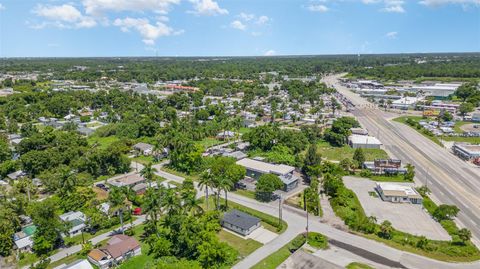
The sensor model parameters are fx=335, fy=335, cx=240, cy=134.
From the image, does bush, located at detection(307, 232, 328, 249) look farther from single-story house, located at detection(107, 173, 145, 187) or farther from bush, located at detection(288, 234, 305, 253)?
single-story house, located at detection(107, 173, 145, 187)

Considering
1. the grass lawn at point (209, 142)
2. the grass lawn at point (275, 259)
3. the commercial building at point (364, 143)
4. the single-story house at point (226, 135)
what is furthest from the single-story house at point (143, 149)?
the commercial building at point (364, 143)

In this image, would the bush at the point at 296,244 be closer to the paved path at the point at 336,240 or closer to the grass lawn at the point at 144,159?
the paved path at the point at 336,240

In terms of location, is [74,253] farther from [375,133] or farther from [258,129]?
[375,133]

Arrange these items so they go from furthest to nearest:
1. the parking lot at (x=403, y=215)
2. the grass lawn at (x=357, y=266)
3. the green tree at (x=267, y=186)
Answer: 1. the green tree at (x=267, y=186)
2. the parking lot at (x=403, y=215)
3. the grass lawn at (x=357, y=266)

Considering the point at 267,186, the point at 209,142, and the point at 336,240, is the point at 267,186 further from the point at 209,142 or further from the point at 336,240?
the point at 209,142

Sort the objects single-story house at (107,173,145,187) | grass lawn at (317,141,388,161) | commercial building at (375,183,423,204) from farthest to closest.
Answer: grass lawn at (317,141,388,161) → single-story house at (107,173,145,187) → commercial building at (375,183,423,204)

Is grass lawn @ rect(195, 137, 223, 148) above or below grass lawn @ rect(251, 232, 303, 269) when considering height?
above

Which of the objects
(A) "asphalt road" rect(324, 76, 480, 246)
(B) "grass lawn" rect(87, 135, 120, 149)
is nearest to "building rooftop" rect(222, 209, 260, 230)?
(A) "asphalt road" rect(324, 76, 480, 246)
